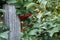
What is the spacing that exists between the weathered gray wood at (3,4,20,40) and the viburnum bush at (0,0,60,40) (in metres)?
0.07

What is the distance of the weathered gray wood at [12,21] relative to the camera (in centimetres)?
165

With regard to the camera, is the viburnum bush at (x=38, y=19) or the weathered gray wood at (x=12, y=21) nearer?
the weathered gray wood at (x=12, y=21)

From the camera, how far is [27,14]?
1.85 meters

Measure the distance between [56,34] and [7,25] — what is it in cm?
46

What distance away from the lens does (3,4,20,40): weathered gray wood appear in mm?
1649

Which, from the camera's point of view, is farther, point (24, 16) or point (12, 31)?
point (24, 16)

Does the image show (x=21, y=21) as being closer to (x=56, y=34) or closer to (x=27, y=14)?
(x=27, y=14)

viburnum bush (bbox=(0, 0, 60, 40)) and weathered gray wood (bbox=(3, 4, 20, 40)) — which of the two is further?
viburnum bush (bbox=(0, 0, 60, 40))

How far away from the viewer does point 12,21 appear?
1.65m

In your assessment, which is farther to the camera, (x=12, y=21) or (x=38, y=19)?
(x=38, y=19)

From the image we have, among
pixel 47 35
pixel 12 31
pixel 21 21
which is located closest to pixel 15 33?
pixel 12 31

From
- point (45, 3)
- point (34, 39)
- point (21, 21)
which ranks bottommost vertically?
point (34, 39)

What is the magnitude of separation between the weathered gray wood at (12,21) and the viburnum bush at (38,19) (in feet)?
0.24

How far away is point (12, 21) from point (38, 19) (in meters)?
0.26
